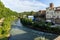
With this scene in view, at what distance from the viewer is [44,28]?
38781 mm

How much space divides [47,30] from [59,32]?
3.94 meters

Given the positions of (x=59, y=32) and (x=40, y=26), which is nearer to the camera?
(x=59, y=32)

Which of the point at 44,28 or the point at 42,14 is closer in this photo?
the point at 44,28

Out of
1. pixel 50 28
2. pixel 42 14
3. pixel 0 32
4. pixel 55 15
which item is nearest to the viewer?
pixel 0 32

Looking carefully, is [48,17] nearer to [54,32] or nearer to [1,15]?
[1,15]

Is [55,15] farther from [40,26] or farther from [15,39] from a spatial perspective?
[15,39]

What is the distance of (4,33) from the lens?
3042 cm

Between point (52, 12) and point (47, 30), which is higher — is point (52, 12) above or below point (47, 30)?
above

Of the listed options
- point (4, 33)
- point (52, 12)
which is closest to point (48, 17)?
point (52, 12)

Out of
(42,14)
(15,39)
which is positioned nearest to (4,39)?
(15,39)

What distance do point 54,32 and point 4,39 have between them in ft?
40.1

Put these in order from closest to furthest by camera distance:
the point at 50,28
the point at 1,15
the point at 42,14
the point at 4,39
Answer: the point at 4,39 → the point at 50,28 → the point at 1,15 → the point at 42,14

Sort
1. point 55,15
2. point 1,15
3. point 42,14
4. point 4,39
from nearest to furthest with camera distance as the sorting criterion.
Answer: point 4,39, point 55,15, point 1,15, point 42,14

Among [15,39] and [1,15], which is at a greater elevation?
[1,15]
